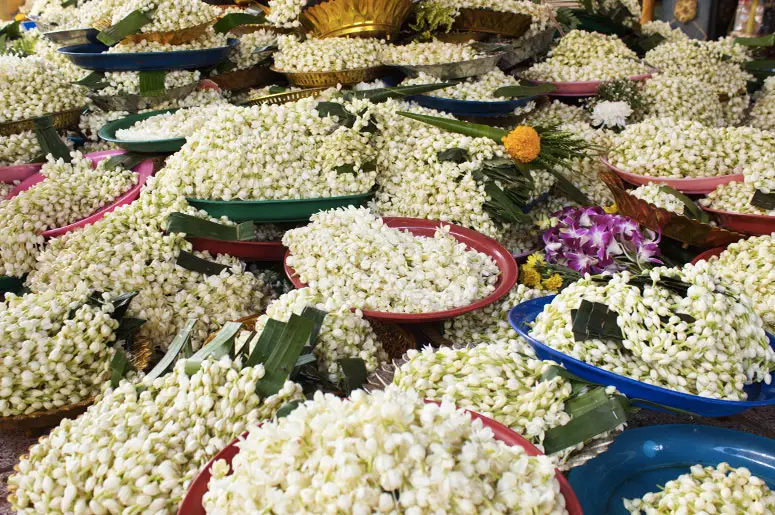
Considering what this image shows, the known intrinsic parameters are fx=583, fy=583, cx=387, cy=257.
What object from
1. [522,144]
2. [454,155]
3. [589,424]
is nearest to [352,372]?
[589,424]

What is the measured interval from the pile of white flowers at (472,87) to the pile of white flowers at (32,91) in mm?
2384

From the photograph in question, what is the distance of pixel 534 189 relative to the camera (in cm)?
325

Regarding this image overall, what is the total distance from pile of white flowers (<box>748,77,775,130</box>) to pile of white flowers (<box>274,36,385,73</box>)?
361 centimetres

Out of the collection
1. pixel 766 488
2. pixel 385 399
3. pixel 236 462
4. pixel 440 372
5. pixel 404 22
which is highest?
pixel 404 22

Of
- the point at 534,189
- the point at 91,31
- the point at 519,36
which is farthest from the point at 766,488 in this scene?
the point at 91,31

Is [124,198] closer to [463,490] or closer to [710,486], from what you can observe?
[463,490]

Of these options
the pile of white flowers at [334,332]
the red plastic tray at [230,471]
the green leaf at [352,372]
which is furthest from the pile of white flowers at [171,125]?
the red plastic tray at [230,471]

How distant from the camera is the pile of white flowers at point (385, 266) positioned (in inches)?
93.4

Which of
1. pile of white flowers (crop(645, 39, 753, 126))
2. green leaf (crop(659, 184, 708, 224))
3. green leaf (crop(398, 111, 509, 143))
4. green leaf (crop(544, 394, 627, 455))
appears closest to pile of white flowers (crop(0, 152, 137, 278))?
green leaf (crop(398, 111, 509, 143))

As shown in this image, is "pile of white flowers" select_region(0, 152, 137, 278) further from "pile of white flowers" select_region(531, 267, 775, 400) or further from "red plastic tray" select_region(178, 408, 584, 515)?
"pile of white flowers" select_region(531, 267, 775, 400)

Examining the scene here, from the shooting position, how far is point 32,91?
396 cm

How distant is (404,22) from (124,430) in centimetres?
402

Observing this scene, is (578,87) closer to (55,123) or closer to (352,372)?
(352,372)

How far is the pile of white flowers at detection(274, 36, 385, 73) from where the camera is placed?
Result: 3889 millimetres
